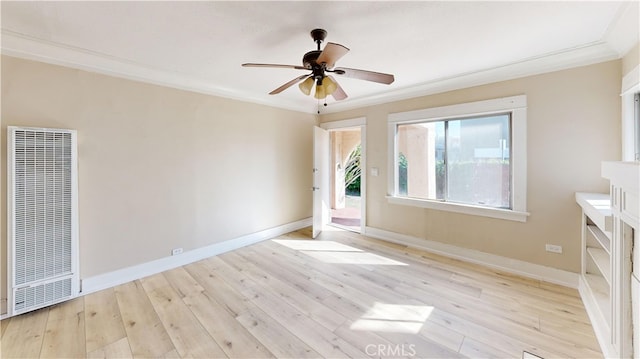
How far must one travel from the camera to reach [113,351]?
1806 mm

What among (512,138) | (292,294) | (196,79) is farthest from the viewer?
(196,79)

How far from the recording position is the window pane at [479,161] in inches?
123

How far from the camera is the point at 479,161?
3307 millimetres

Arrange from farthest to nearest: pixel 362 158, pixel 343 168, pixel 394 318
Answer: pixel 343 168, pixel 362 158, pixel 394 318

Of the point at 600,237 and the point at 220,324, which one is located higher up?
the point at 600,237

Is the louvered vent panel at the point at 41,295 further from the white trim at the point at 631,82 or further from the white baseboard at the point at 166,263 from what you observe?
the white trim at the point at 631,82

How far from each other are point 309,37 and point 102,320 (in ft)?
10.2

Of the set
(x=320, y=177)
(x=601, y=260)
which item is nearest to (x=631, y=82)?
(x=601, y=260)

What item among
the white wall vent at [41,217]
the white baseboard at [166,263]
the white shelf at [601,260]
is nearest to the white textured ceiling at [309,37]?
the white wall vent at [41,217]

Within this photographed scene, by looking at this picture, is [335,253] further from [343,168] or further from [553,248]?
[343,168]

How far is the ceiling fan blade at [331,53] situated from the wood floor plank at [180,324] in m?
2.30

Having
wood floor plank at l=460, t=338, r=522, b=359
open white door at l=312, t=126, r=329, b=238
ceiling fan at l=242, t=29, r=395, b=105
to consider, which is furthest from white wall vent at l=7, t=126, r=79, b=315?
wood floor plank at l=460, t=338, r=522, b=359

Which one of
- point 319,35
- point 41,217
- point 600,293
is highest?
point 319,35

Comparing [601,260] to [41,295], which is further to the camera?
[41,295]
